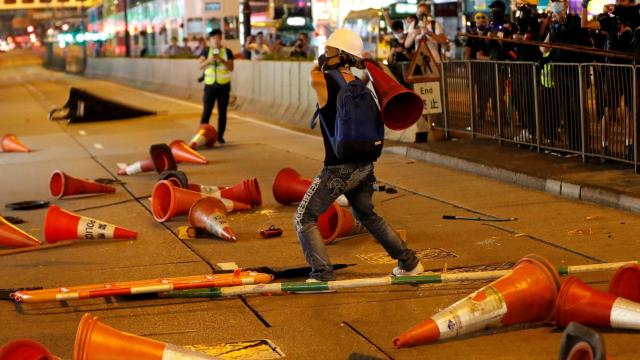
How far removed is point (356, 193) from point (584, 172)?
5.39 m

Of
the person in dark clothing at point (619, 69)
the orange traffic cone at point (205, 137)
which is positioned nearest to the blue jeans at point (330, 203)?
the person in dark clothing at point (619, 69)

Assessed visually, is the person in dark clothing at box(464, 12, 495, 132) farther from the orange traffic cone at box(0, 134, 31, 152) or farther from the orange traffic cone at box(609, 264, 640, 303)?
the orange traffic cone at box(609, 264, 640, 303)

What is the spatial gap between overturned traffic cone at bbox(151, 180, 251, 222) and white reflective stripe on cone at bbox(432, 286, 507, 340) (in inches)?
197

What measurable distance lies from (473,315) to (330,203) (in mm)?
1845

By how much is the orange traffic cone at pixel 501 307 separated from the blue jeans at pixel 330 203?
1.44 metres

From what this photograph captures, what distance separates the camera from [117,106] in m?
26.4

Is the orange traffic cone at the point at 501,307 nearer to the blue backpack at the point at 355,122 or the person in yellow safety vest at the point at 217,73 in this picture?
the blue backpack at the point at 355,122

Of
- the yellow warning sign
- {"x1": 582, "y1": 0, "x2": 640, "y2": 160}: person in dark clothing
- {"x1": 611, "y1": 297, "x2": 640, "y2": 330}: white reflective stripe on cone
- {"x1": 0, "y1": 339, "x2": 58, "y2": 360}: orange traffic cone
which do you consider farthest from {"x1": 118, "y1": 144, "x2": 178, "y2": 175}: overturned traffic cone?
{"x1": 0, "y1": 339, "x2": 58, "y2": 360}: orange traffic cone

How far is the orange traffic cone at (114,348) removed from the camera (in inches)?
215

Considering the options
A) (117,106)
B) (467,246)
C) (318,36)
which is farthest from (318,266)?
(318,36)

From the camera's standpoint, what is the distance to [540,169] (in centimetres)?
1290

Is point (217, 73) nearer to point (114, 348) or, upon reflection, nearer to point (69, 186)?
point (69, 186)

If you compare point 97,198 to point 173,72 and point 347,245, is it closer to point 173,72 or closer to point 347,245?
point 347,245

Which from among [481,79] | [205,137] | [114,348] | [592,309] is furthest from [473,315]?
[205,137]
